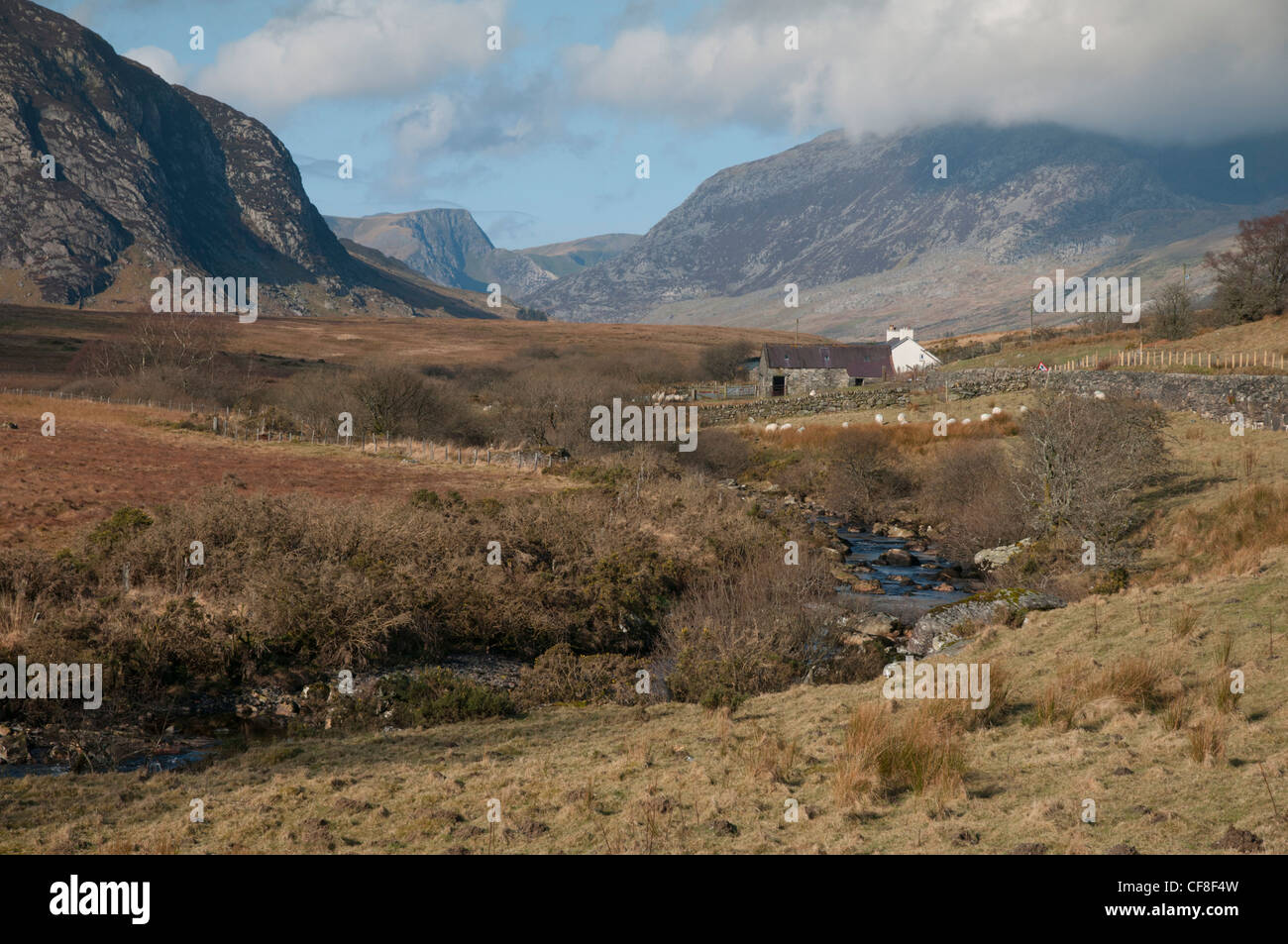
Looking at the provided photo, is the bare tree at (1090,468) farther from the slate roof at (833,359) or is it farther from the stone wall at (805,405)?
the slate roof at (833,359)

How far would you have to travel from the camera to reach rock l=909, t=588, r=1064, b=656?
17547 mm

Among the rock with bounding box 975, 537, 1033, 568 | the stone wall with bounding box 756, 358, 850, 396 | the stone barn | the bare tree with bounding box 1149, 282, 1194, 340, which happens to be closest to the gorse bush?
the rock with bounding box 975, 537, 1033, 568

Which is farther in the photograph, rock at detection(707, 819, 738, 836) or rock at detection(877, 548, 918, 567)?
rock at detection(877, 548, 918, 567)

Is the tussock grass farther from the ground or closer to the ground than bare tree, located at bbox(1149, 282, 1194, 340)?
closer to the ground

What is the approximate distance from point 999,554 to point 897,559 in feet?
11.7

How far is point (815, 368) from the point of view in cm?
9038

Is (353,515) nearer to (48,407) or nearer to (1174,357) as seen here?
(48,407)

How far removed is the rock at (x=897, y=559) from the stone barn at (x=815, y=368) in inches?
2224

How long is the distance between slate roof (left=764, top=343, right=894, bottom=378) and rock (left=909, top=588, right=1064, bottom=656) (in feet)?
235

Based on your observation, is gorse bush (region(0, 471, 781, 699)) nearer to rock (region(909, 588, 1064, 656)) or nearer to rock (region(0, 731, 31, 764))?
rock (region(0, 731, 31, 764))

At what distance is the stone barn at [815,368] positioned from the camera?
293ft

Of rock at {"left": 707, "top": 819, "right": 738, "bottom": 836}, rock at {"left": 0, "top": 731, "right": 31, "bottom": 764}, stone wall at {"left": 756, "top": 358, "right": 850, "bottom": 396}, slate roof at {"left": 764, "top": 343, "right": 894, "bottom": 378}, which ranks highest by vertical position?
slate roof at {"left": 764, "top": 343, "right": 894, "bottom": 378}

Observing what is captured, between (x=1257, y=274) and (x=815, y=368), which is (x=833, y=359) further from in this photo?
(x=1257, y=274)
